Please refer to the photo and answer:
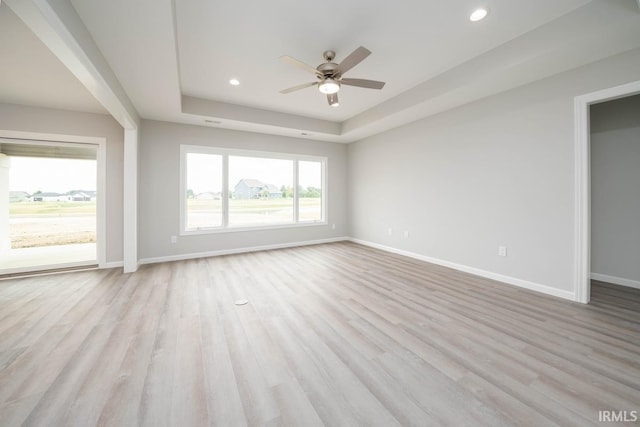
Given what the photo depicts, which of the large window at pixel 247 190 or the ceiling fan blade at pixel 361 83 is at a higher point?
the ceiling fan blade at pixel 361 83

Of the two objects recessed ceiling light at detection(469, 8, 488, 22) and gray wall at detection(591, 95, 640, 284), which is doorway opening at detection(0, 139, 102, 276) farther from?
gray wall at detection(591, 95, 640, 284)

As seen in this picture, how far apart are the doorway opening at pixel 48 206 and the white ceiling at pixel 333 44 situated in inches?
35.2

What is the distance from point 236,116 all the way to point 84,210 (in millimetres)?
3151

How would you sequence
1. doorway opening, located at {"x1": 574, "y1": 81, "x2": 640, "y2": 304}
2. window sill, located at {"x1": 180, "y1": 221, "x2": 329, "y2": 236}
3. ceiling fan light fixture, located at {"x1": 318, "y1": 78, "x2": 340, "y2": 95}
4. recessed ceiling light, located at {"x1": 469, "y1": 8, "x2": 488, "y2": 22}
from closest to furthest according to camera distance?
recessed ceiling light, located at {"x1": 469, "y1": 8, "x2": 488, "y2": 22} → doorway opening, located at {"x1": 574, "y1": 81, "x2": 640, "y2": 304} → ceiling fan light fixture, located at {"x1": 318, "y1": 78, "x2": 340, "y2": 95} → window sill, located at {"x1": 180, "y1": 221, "x2": 329, "y2": 236}

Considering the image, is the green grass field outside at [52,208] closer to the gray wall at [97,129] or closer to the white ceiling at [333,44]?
the gray wall at [97,129]

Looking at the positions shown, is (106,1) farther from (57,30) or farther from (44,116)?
(44,116)

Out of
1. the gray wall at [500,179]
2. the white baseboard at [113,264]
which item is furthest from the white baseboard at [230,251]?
the gray wall at [500,179]

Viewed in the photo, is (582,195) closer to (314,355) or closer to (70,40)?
(314,355)

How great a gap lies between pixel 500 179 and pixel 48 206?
7269 millimetres

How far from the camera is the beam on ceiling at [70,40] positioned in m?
1.52

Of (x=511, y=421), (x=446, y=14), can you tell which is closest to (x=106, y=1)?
(x=446, y=14)

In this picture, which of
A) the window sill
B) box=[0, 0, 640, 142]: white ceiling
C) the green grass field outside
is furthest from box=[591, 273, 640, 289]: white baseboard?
the green grass field outside

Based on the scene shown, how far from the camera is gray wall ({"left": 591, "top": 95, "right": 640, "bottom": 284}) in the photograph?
3.24 meters

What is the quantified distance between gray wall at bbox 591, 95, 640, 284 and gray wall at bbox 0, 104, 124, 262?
7463 millimetres
